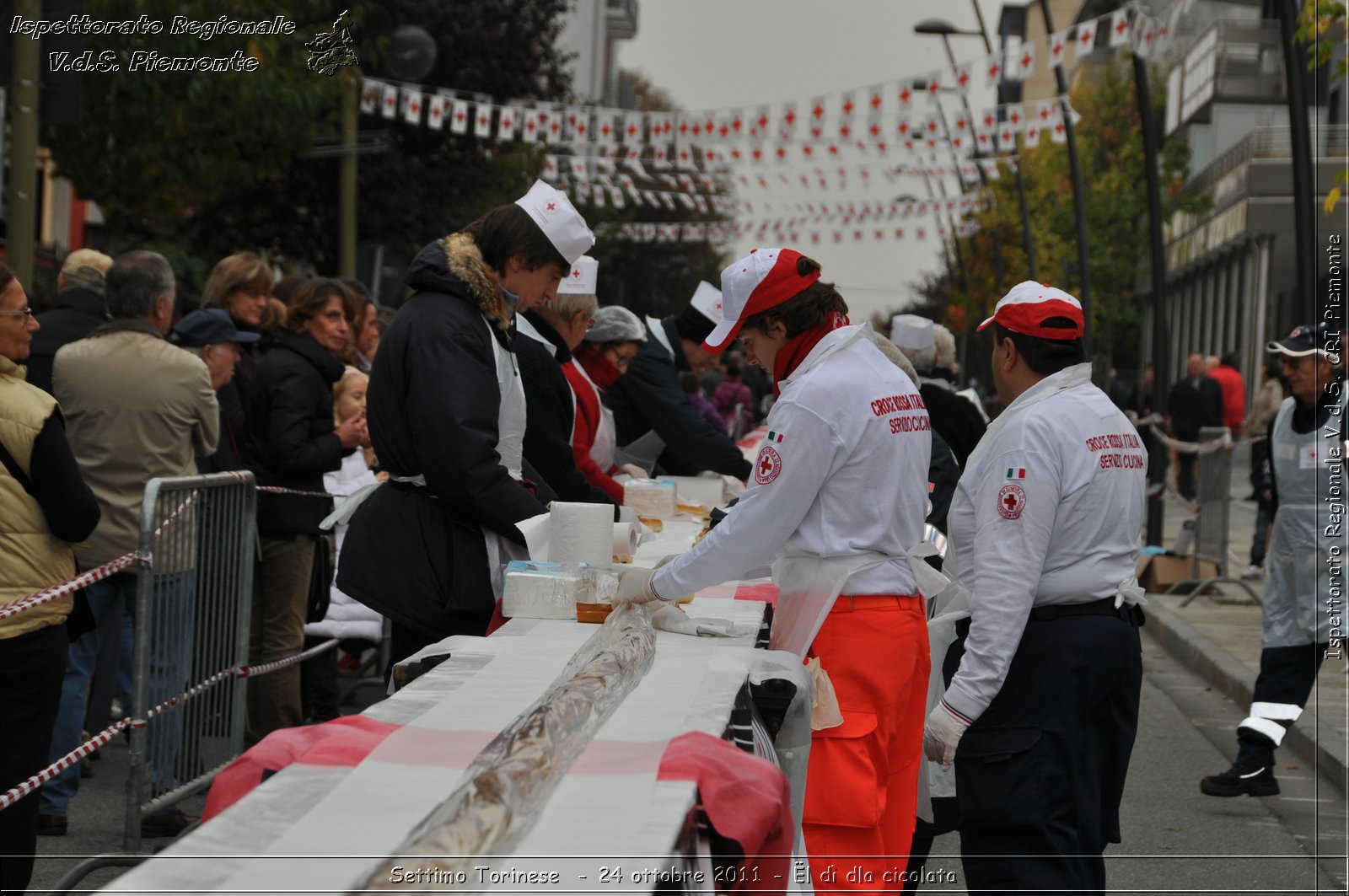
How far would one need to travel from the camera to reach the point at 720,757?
275 cm

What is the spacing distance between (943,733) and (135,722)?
3207 mm

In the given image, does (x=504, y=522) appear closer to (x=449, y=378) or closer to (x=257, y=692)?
(x=449, y=378)

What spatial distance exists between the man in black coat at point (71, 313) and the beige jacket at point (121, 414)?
667 millimetres

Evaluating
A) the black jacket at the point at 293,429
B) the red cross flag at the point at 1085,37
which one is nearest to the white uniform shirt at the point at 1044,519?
the black jacket at the point at 293,429

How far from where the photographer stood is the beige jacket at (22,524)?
491 cm

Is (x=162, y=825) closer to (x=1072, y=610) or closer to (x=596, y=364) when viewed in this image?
(x=596, y=364)

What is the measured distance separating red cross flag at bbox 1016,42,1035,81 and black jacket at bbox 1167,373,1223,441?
25.6 feet

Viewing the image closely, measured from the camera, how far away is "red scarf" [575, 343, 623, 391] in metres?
8.15

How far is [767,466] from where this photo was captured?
4.18 metres

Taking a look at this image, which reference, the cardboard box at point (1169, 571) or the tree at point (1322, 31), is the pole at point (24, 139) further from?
the cardboard box at point (1169, 571)

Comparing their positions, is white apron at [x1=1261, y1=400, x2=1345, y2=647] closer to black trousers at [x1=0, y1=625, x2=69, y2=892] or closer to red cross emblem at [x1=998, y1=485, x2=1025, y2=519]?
red cross emblem at [x1=998, y1=485, x2=1025, y2=519]

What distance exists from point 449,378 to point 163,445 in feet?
8.15

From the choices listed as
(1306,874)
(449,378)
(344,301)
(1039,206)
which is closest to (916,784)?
(449,378)

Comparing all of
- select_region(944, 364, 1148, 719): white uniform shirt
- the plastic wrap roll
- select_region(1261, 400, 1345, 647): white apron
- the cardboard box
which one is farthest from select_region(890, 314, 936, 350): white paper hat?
the cardboard box
